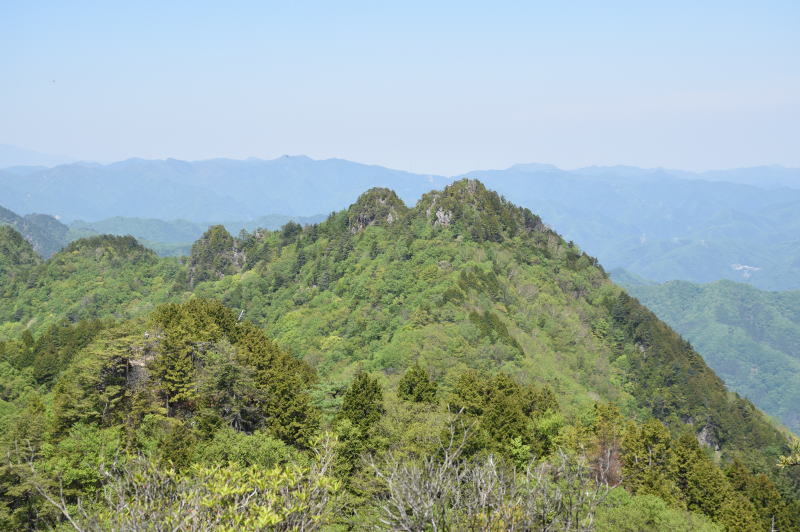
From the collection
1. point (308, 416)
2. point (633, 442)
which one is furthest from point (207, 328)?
point (633, 442)

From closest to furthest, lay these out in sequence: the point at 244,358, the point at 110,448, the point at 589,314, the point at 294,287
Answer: the point at 110,448 < the point at 244,358 < the point at 589,314 < the point at 294,287

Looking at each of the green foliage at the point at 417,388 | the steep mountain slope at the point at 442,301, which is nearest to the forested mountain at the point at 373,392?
the green foliage at the point at 417,388

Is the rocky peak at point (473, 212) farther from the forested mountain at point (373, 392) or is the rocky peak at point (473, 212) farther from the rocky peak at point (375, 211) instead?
the rocky peak at point (375, 211)

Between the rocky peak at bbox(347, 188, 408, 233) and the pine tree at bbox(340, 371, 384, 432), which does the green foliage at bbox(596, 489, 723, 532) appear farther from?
the rocky peak at bbox(347, 188, 408, 233)

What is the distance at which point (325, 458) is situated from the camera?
73.0ft

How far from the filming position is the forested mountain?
21078 mm

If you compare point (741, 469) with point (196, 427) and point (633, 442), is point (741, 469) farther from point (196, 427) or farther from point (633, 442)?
point (196, 427)

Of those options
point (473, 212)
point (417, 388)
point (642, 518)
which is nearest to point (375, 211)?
point (473, 212)

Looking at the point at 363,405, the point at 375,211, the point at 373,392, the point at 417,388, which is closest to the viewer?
the point at 363,405

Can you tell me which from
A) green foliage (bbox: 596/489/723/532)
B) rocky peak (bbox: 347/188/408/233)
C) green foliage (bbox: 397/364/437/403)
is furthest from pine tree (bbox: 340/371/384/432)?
rocky peak (bbox: 347/188/408/233)

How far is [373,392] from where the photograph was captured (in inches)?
1779

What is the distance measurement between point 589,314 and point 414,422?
73612mm

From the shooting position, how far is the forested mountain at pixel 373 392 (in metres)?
21.1

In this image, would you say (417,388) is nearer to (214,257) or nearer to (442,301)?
(442,301)
